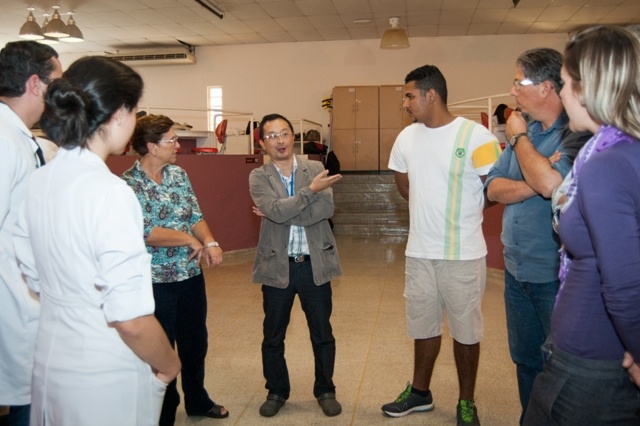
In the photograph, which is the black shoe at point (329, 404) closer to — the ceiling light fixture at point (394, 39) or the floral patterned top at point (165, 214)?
the floral patterned top at point (165, 214)

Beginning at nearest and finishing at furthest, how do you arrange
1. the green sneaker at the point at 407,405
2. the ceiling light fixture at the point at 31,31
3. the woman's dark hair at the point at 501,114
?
1. the green sneaker at the point at 407,405
2. the ceiling light fixture at the point at 31,31
3. the woman's dark hair at the point at 501,114

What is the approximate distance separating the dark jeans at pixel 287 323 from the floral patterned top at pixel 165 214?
0.49 m

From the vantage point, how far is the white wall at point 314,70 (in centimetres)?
1252

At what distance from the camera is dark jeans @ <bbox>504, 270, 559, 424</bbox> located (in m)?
2.21

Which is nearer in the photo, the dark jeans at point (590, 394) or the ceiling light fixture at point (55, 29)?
the dark jeans at point (590, 394)

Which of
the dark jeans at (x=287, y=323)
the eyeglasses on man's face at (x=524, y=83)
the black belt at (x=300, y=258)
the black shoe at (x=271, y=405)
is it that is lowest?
the black shoe at (x=271, y=405)

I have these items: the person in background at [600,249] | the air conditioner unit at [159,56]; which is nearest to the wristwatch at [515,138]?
the person in background at [600,249]

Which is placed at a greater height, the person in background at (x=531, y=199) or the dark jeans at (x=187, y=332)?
the person in background at (x=531, y=199)

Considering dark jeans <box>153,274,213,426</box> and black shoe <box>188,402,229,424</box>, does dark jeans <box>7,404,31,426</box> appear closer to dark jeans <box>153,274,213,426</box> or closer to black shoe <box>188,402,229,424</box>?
dark jeans <box>153,274,213,426</box>

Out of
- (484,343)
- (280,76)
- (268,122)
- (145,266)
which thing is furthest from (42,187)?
(280,76)

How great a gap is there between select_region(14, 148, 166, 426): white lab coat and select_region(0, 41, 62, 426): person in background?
46 centimetres

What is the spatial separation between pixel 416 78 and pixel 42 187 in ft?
6.42

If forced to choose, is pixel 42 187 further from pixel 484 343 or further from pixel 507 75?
pixel 507 75

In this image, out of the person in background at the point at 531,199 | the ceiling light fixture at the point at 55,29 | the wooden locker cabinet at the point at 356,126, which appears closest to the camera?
the person in background at the point at 531,199
